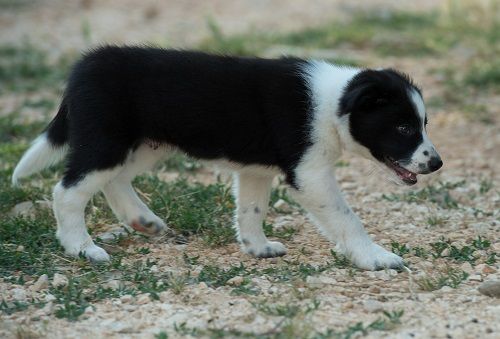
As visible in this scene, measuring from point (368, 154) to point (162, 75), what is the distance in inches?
51.4

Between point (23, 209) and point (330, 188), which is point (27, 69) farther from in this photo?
point (330, 188)

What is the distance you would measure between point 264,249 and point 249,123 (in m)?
0.81

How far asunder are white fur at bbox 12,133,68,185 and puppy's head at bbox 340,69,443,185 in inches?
72.5

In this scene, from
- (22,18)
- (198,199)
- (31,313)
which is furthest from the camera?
(22,18)

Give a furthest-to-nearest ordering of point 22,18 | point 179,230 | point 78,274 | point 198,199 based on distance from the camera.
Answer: point 22,18, point 198,199, point 179,230, point 78,274

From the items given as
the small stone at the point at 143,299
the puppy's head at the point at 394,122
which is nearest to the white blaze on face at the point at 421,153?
the puppy's head at the point at 394,122

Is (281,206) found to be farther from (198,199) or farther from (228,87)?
(228,87)

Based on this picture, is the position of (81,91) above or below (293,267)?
above

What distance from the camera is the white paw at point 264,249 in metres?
6.02

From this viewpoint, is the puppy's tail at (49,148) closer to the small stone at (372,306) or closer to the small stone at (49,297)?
the small stone at (49,297)

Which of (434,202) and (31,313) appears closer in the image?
(31,313)

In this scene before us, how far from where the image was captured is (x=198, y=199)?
22.5ft

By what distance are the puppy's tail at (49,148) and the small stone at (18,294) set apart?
1093mm

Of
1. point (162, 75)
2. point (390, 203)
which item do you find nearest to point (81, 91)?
point (162, 75)
